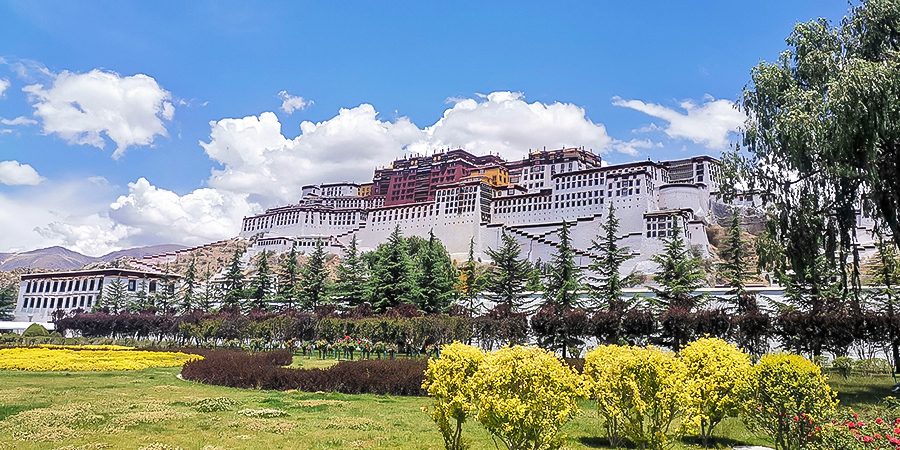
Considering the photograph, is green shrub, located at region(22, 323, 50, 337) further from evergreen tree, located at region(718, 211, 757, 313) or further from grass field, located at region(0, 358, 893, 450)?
evergreen tree, located at region(718, 211, 757, 313)

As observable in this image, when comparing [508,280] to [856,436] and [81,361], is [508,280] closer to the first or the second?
[81,361]

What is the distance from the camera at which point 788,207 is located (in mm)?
14312

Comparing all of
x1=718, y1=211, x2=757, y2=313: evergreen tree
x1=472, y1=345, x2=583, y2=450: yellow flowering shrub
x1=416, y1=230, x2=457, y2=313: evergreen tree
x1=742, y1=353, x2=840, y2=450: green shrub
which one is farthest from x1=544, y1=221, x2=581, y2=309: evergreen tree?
x1=472, y1=345, x2=583, y2=450: yellow flowering shrub

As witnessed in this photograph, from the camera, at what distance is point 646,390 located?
24.9ft

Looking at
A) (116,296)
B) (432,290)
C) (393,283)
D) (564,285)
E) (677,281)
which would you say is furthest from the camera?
(116,296)

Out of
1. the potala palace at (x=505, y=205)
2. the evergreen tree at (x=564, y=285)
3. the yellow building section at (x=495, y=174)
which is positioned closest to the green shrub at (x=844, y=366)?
the evergreen tree at (x=564, y=285)

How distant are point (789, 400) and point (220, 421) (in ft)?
27.9

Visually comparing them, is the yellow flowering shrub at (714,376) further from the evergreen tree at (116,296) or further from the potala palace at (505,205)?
the evergreen tree at (116,296)

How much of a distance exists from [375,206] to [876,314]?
79.2m

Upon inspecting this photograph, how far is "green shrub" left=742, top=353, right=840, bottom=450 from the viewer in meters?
6.89

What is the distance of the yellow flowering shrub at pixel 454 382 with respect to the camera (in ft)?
22.8

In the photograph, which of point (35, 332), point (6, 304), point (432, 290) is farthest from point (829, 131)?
point (6, 304)

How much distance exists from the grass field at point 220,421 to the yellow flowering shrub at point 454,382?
5.27ft

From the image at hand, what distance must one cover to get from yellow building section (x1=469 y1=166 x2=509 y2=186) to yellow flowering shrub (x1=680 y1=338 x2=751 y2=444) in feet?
248
